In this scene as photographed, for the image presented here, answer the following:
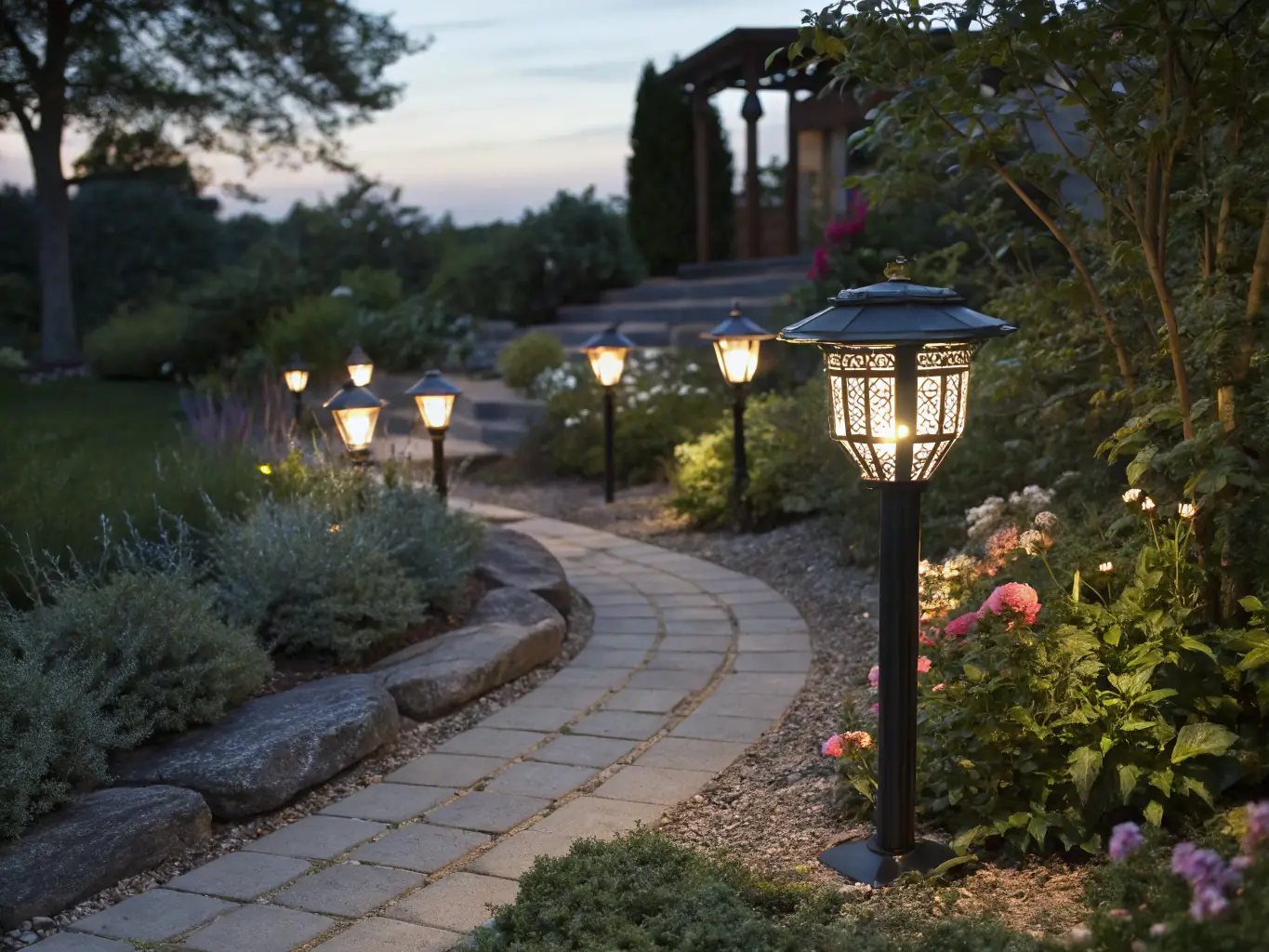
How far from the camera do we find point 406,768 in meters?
3.73

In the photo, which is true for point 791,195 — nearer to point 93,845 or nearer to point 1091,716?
point 1091,716

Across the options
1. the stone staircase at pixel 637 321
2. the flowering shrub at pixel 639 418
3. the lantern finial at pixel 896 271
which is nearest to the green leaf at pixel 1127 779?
the lantern finial at pixel 896 271

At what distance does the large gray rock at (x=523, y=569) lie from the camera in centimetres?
548

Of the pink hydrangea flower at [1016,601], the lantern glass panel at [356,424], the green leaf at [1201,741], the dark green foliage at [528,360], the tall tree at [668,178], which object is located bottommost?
the green leaf at [1201,741]

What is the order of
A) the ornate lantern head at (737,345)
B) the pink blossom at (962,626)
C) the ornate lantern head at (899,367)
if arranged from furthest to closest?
the ornate lantern head at (737,345) → the pink blossom at (962,626) → the ornate lantern head at (899,367)

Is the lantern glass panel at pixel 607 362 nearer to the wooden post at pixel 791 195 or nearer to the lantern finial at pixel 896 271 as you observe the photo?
the lantern finial at pixel 896 271

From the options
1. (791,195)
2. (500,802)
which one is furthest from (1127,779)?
(791,195)

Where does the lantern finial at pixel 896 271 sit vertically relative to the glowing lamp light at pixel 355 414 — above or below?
above

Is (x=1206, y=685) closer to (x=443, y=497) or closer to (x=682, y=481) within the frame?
(x=443, y=497)

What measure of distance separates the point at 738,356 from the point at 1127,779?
4.70 m

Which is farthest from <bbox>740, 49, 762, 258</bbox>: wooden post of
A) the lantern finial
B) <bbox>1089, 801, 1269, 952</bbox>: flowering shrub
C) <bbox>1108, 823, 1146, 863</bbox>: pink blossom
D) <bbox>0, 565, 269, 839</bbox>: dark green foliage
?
<bbox>1108, 823, 1146, 863</bbox>: pink blossom

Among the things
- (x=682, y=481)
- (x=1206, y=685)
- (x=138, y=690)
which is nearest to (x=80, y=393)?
(x=682, y=481)

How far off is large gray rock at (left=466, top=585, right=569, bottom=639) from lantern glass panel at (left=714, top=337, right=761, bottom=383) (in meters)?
2.34

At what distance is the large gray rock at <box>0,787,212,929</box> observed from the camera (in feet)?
9.00
